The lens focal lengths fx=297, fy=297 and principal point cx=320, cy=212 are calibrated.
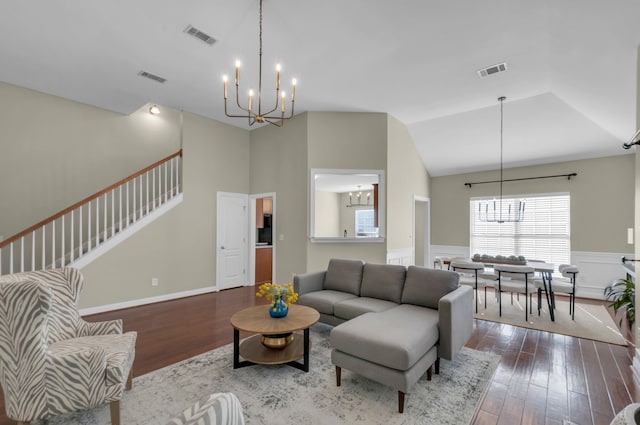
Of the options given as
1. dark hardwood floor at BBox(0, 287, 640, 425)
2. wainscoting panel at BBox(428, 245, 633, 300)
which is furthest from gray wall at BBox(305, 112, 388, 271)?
wainscoting panel at BBox(428, 245, 633, 300)

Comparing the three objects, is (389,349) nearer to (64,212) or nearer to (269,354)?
(269,354)

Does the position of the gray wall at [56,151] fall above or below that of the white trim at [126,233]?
above

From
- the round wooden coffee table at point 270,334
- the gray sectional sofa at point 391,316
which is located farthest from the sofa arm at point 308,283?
the round wooden coffee table at point 270,334

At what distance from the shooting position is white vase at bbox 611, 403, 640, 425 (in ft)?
3.09

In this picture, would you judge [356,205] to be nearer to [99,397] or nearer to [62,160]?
[99,397]

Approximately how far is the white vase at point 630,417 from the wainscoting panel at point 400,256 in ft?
14.7

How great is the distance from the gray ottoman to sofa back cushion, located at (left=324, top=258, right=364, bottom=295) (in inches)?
44.5

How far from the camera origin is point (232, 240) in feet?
21.0

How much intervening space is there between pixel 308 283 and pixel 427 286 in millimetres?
1563

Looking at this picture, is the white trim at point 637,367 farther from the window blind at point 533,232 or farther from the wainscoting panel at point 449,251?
the wainscoting panel at point 449,251

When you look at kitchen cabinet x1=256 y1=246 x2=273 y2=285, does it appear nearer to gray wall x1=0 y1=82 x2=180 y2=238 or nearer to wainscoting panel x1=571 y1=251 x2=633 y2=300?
gray wall x1=0 y1=82 x2=180 y2=238

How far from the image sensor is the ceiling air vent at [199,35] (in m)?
3.16

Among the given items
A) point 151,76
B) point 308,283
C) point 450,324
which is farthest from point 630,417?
point 151,76

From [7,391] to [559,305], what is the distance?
6.80m
